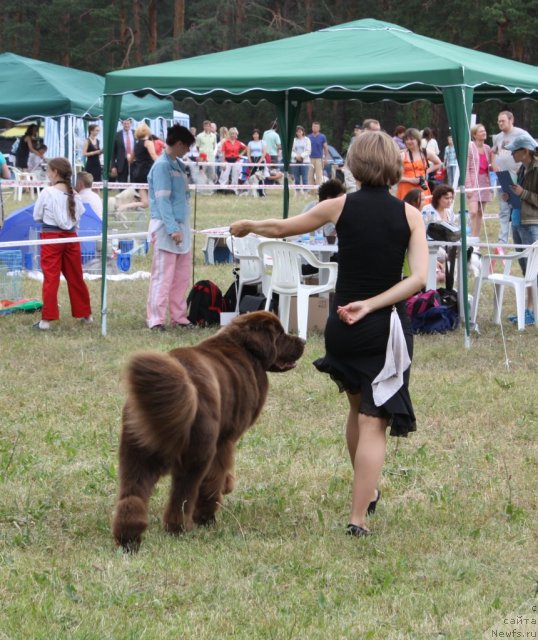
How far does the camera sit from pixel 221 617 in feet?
13.2

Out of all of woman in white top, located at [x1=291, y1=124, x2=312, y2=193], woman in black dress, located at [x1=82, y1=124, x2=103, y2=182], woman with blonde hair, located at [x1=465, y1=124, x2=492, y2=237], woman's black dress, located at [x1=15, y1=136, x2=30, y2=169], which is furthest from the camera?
woman in white top, located at [x1=291, y1=124, x2=312, y2=193]

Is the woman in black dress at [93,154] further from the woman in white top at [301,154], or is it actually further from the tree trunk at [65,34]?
the tree trunk at [65,34]

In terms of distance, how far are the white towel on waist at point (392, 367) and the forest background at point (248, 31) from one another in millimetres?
32824

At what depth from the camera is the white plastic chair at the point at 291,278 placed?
10.6m

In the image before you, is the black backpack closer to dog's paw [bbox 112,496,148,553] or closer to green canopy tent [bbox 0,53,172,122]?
green canopy tent [bbox 0,53,172,122]

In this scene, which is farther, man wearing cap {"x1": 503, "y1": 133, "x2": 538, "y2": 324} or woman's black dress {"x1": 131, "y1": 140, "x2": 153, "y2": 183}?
woman's black dress {"x1": 131, "y1": 140, "x2": 153, "y2": 183}

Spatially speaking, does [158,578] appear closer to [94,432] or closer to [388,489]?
[388,489]

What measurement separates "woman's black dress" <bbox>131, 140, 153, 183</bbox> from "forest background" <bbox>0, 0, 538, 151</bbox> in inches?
620

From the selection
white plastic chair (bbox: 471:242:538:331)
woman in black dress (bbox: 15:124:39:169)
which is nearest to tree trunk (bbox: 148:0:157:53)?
woman in black dress (bbox: 15:124:39:169)

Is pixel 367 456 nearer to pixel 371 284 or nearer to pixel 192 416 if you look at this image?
pixel 371 284

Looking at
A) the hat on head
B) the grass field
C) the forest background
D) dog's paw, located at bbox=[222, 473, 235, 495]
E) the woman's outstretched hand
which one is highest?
the forest background

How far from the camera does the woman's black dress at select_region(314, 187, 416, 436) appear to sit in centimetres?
480

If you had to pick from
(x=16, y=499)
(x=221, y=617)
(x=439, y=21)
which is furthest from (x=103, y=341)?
(x=439, y=21)

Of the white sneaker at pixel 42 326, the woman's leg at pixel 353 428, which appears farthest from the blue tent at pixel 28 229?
the woman's leg at pixel 353 428
